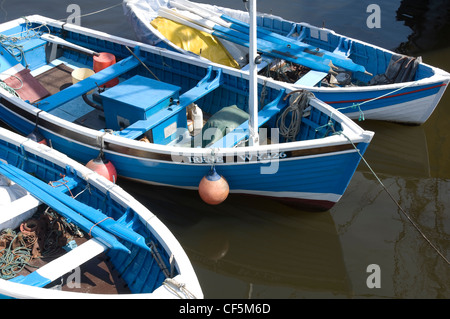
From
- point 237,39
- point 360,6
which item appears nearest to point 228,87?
point 237,39

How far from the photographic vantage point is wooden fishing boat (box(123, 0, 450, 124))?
10055mm

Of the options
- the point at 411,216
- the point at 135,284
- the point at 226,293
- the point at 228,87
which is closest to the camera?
the point at 135,284

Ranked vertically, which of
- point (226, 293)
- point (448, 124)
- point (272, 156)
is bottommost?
point (226, 293)

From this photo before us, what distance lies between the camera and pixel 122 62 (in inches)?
410

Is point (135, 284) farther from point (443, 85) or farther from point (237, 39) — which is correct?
point (443, 85)

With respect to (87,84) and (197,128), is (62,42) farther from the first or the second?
(197,128)

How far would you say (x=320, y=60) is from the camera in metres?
10.4

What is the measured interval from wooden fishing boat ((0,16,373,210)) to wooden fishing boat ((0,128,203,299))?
1366 millimetres

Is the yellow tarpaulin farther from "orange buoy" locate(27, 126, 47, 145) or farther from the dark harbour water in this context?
"orange buoy" locate(27, 126, 47, 145)

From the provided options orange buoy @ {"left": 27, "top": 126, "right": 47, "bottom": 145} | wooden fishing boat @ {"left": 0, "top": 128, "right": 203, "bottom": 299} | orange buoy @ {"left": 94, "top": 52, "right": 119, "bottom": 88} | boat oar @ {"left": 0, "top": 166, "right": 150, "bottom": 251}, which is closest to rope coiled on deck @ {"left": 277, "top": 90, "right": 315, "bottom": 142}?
wooden fishing boat @ {"left": 0, "top": 128, "right": 203, "bottom": 299}

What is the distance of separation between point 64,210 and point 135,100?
272 centimetres

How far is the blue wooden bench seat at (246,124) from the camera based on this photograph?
8.12 meters

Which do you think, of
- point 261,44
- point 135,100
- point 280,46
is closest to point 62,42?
point 135,100

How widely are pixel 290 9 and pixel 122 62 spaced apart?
8594 mm
